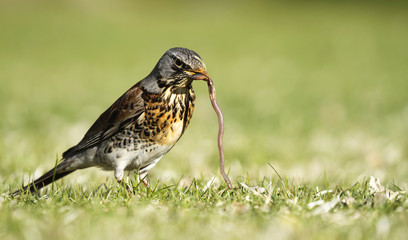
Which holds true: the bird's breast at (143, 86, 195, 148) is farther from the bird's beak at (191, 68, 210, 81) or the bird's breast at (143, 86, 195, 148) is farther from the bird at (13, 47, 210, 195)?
the bird's beak at (191, 68, 210, 81)

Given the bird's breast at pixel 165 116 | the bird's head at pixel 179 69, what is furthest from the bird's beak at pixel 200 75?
the bird's breast at pixel 165 116

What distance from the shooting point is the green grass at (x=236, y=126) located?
130 inches

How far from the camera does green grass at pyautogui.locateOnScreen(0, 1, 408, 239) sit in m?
3.30

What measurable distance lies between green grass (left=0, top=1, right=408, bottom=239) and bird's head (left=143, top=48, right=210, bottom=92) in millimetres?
869

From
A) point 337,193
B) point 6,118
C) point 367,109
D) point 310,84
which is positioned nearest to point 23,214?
point 337,193

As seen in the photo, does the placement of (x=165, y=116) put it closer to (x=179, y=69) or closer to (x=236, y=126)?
(x=179, y=69)

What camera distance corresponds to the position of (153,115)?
15.1 ft

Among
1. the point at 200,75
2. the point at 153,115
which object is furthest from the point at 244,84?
the point at 200,75

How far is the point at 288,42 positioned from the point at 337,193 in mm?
18618

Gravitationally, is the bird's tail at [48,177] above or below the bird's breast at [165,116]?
below

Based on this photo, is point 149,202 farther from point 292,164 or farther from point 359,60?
point 359,60

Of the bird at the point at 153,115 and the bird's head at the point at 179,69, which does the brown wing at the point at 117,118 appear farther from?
the bird's head at the point at 179,69

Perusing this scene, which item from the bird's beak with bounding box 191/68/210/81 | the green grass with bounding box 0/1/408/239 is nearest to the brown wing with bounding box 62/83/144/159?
the green grass with bounding box 0/1/408/239

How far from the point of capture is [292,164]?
22.8 feet
